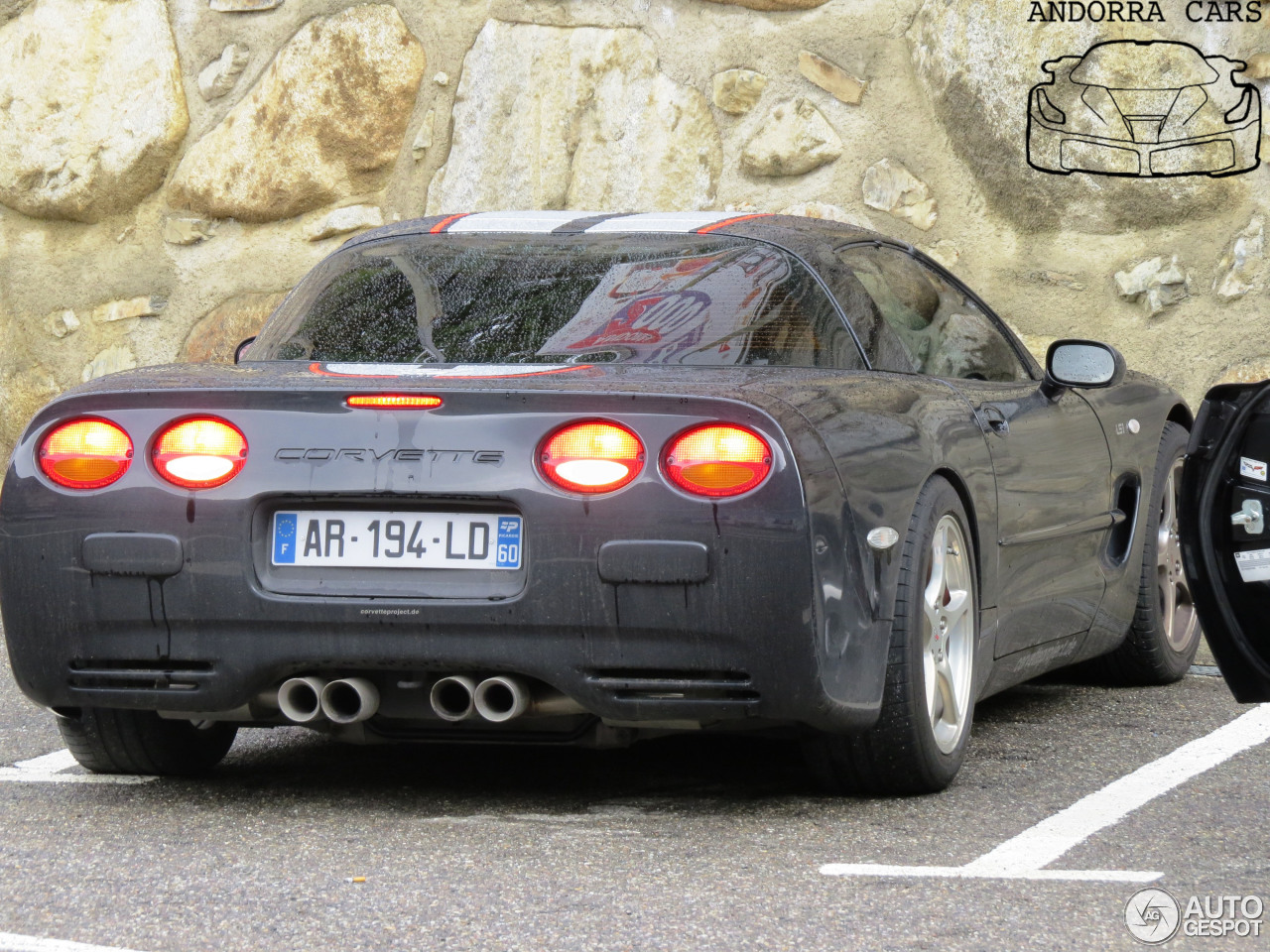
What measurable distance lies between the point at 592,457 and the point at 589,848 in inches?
29.3

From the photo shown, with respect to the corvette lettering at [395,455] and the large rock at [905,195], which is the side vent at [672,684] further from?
the large rock at [905,195]

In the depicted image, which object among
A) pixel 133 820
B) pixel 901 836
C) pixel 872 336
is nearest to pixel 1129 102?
pixel 872 336

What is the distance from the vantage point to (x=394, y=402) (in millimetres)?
3893

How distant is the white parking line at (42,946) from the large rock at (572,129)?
5626 mm

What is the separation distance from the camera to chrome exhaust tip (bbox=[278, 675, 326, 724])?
3.98 metres

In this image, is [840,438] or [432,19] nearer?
[840,438]

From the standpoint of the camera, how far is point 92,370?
30.5ft

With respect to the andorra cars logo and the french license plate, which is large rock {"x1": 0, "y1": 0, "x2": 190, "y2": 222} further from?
the andorra cars logo

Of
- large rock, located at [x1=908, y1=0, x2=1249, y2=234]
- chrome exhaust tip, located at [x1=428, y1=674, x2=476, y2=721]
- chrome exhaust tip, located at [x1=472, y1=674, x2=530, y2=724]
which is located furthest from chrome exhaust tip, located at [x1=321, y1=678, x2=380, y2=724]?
large rock, located at [x1=908, y1=0, x2=1249, y2=234]

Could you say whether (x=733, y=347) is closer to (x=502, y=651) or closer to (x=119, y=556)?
(x=502, y=651)

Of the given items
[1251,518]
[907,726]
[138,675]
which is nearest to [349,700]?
[138,675]

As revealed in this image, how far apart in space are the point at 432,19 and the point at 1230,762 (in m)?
5.35

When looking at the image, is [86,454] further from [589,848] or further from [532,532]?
[589,848]

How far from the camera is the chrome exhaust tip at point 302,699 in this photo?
13.1ft
